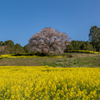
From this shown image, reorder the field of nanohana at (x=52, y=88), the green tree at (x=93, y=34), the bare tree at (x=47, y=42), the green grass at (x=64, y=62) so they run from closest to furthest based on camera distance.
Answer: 1. the field of nanohana at (x=52, y=88)
2. the green grass at (x=64, y=62)
3. the bare tree at (x=47, y=42)
4. the green tree at (x=93, y=34)

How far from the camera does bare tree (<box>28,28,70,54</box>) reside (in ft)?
117

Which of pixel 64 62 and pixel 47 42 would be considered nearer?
pixel 64 62

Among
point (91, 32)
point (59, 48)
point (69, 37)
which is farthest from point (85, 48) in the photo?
point (59, 48)

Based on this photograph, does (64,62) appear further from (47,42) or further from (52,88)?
(47,42)

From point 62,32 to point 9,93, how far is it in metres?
34.9

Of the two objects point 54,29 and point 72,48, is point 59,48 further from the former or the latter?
point 72,48

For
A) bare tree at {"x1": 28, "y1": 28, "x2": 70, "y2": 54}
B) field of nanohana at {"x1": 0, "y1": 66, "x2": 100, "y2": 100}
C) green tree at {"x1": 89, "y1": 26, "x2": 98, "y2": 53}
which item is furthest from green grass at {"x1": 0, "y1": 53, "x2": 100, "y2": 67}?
green tree at {"x1": 89, "y1": 26, "x2": 98, "y2": 53}

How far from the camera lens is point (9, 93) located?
563 centimetres

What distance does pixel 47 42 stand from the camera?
3659 cm

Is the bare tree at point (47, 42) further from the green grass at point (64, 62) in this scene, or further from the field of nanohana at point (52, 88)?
the field of nanohana at point (52, 88)

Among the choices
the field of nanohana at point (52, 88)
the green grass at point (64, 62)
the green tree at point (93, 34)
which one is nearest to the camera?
the field of nanohana at point (52, 88)

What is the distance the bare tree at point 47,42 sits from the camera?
35.8 metres

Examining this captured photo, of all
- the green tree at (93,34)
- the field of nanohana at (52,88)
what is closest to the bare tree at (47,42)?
the green tree at (93,34)

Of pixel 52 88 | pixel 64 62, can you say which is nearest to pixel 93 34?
pixel 64 62
